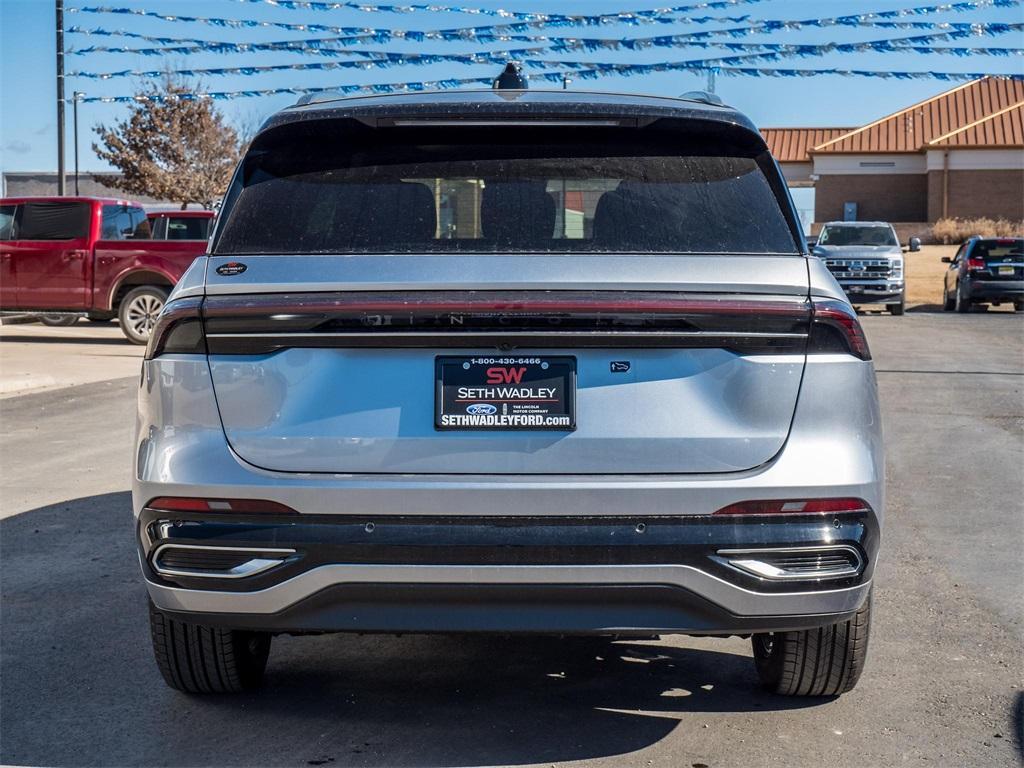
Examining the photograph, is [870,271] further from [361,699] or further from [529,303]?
Answer: [529,303]

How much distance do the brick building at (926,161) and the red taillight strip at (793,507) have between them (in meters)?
56.3

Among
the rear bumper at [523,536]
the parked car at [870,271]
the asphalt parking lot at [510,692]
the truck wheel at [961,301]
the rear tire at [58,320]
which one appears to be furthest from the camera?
the truck wheel at [961,301]

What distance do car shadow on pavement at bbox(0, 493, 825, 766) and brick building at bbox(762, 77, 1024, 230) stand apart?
55195 mm

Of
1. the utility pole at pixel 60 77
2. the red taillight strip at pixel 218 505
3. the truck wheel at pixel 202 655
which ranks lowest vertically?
the truck wheel at pixel 202 655

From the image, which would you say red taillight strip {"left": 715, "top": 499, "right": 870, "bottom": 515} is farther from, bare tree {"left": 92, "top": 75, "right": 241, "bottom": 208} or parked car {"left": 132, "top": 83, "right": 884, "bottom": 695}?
bare tree {"left": 92, "top": 75, "right": 241, "bottom": 208}

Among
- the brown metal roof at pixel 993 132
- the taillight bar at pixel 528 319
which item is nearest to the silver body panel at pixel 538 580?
the taillight bar at pixel 528 319

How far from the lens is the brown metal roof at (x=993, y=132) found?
58969 mm

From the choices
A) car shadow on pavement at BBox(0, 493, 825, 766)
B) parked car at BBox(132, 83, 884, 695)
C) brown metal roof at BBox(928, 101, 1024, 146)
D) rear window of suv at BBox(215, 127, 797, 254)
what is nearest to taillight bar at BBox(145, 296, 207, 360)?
parked car at BBox(132, 83, 884, 695)

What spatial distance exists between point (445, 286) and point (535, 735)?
1481 millimetres

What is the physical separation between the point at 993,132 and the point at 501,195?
198ft

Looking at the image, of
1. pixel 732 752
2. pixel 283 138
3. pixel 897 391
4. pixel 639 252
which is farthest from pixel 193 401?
pixel 897 391

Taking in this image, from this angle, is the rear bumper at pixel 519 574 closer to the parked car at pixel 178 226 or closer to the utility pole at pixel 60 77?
the parked car at pixel 178 226

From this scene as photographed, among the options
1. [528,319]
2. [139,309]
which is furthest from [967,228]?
[528,319]

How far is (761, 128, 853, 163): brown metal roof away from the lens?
68.5 meters
